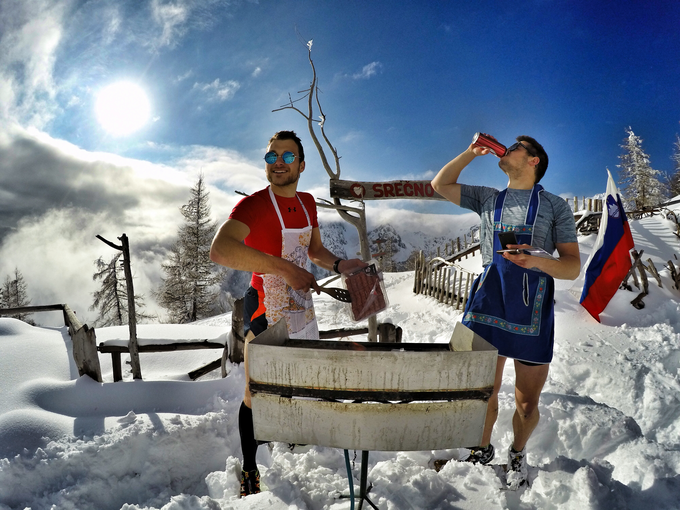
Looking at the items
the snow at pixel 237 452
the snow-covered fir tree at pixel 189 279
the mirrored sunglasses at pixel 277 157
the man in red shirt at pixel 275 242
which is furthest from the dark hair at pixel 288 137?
the snow-covered fir tree at pixel 189 279

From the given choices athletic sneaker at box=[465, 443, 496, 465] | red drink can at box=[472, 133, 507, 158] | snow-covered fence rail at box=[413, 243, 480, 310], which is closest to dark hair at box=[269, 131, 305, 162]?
red drink can at box=[472, 133, 507, 158]

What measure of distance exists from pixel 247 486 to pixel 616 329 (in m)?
7.41

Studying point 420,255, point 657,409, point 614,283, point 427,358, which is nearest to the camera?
point 427,358

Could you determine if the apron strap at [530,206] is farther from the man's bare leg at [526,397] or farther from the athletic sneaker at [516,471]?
the athletic sneaker at [516,471]

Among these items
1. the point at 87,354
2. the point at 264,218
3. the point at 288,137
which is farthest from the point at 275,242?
the point at 87,354

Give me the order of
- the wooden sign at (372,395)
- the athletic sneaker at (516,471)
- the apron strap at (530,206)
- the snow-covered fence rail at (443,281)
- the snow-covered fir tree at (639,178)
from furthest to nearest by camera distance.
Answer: the snow-covered fir tree at (639,178) < the snow-covered fence rail at (443,281) < the apron strap at (530,206) < the athletic sneaker at (516,471) < the wooden sign at (372,395)

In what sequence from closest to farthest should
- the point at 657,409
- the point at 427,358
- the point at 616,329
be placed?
the point at 427,358
the point at 657,409
the point at 616,329

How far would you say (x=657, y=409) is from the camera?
4.39 metres

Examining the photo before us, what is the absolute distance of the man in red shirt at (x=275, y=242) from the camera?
2232 millimetres

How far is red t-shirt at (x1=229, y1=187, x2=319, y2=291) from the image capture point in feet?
7.20

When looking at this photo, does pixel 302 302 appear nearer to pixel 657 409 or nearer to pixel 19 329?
pixel 657 409

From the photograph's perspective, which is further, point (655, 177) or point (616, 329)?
point (655, 177)

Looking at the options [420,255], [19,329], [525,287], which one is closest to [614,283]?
[525,287]

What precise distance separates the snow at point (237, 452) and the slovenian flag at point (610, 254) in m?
1.31
